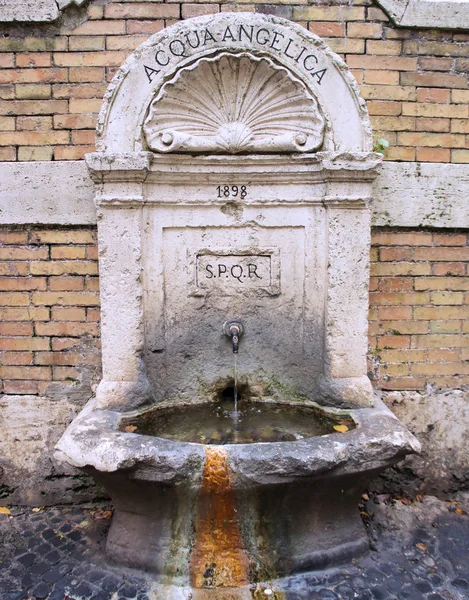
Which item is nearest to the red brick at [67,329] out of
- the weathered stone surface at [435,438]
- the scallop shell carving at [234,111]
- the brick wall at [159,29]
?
the brick wall at [159,29]

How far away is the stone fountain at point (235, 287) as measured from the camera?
2.23m

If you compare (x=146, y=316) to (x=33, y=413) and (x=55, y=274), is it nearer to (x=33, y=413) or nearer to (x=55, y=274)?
(x=55, y=274)

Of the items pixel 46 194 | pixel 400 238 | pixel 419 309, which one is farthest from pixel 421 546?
pixel 46 194

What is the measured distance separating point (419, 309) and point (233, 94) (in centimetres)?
173

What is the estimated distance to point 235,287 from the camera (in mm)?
2871

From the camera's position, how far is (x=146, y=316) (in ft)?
9.04

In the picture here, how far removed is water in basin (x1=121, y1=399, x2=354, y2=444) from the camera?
244 centimetres

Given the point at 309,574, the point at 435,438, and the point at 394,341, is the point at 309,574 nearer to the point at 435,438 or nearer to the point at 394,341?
the point at 435,438

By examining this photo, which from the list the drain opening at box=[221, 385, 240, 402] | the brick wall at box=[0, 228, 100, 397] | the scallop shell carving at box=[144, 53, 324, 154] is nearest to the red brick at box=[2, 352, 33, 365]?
the brick wall at box=[0, 228, 100, 397]

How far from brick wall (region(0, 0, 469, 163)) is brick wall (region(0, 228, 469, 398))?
54 cm

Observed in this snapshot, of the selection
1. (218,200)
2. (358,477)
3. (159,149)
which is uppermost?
(159,149)

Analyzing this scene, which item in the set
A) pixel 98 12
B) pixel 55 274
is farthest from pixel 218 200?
pixel 98 12

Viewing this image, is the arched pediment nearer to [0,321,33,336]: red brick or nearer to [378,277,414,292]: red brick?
[378,277,414,292]: red brick

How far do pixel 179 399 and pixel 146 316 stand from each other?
1.85 feet
